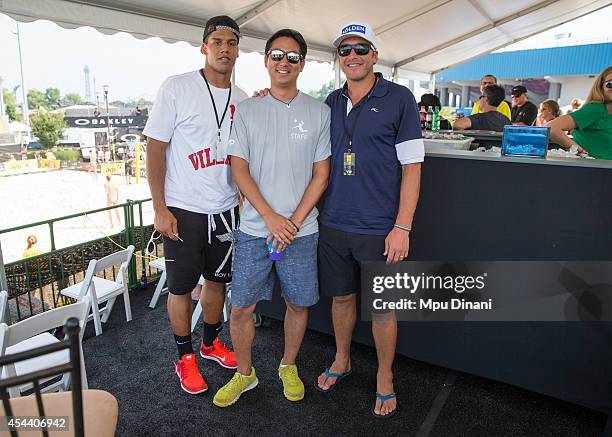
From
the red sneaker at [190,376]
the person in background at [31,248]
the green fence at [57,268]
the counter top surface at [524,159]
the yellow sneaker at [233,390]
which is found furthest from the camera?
the person in background at [31,248]

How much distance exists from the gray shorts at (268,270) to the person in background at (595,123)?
150 cm

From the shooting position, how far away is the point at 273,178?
79.0 inches

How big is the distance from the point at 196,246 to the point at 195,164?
42 centimetres

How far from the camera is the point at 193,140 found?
6.92 ft

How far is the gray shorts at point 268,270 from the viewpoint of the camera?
2.10 metres

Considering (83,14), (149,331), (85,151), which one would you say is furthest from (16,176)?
(149,331)

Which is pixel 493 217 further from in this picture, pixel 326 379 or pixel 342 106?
pixel 326 379

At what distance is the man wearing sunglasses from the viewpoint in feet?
6.42

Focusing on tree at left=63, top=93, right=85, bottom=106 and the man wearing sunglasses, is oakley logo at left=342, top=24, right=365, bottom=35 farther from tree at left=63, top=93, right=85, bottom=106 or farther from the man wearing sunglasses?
tree at left=63, top=93, right=85, bottom=106

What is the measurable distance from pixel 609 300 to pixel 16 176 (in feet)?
30.3

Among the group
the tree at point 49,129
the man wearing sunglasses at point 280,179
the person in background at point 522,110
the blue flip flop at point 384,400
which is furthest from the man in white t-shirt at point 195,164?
the tree at point 49,129
